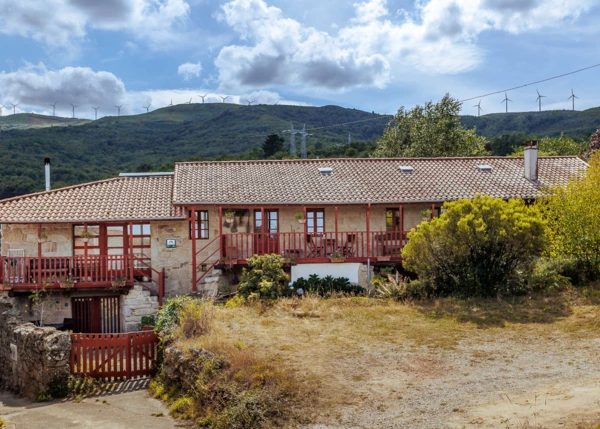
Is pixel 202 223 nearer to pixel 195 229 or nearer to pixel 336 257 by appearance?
pixel 195 229

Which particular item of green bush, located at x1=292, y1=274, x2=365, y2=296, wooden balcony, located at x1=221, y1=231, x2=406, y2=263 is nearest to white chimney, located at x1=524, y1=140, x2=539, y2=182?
wooden balcony, located at x1=221, y1=231, x2=406, y2=263

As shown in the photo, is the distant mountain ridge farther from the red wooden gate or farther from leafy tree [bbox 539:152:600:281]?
the red wooden gate

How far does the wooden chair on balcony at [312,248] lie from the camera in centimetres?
2105

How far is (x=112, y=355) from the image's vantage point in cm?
1527

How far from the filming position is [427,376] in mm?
Result: 11617

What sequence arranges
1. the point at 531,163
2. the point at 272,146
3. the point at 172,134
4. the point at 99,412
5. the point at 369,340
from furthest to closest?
the point at 172,134 < the point at 272,146 < the point at 531,163 < the point at 369,340 < the point at 99,412

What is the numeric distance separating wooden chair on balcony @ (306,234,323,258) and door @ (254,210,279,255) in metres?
1.23

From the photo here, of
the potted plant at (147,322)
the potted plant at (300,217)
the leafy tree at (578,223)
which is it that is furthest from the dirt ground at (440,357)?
the potted plant at (300,217)

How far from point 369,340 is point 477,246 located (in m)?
5.91

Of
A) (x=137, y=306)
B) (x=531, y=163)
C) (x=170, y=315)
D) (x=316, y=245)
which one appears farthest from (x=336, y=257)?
(x=531, y=163)

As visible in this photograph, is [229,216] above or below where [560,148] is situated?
below

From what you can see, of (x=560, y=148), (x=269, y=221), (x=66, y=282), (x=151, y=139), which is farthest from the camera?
(x=151, y=139)

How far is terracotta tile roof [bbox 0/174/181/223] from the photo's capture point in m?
20.2

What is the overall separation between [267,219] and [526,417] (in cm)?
1448
